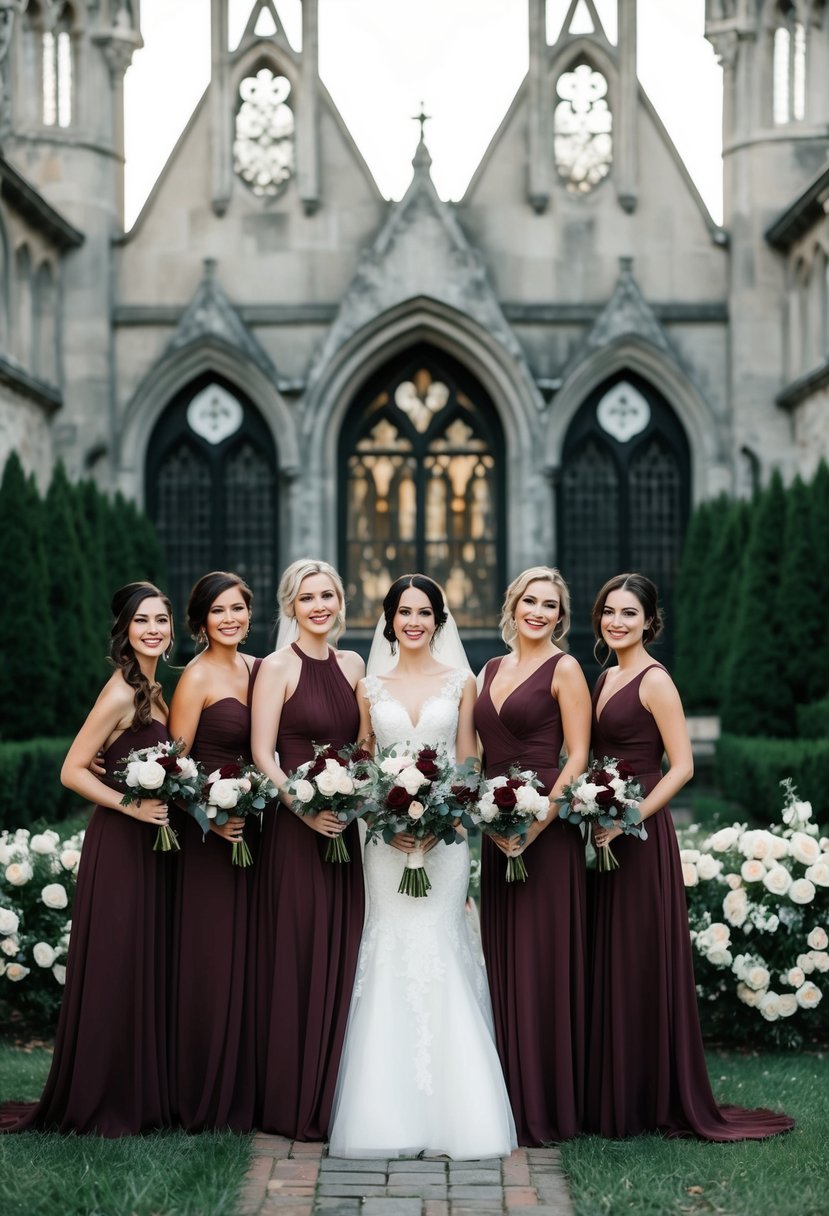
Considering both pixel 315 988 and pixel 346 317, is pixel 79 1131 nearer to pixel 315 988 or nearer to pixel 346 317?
pixel 315 988

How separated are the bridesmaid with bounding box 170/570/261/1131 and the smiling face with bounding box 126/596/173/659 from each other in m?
0.15

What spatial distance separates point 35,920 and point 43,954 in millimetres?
354

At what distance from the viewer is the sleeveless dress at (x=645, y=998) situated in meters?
5.91

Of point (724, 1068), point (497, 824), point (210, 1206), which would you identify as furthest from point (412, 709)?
point (724, 1068)

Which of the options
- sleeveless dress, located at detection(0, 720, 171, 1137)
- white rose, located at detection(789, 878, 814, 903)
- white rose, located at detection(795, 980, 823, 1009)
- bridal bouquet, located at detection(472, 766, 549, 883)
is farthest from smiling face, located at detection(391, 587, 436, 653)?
white rose, located at detection(795, 980, 823, 1009)

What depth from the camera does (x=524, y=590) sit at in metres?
6.11

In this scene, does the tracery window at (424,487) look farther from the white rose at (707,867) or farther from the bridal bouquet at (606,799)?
the bridal bouquet at (606,799)

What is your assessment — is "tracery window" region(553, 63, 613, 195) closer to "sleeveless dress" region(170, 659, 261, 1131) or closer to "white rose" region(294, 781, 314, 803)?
"sleeveless dress" region(170, 659, 261, 1131)

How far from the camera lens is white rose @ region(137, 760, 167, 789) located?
18.7ft

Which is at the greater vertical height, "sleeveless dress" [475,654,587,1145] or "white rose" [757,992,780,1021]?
"sleeveless dress" [475,654,587,1145]

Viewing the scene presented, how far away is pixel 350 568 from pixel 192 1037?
14198 millimetres

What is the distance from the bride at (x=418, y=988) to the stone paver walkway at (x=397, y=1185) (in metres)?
0.10

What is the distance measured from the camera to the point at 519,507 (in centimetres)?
1933

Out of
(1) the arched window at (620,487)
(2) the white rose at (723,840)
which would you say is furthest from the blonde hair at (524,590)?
(1) the arched window at (620,487)
